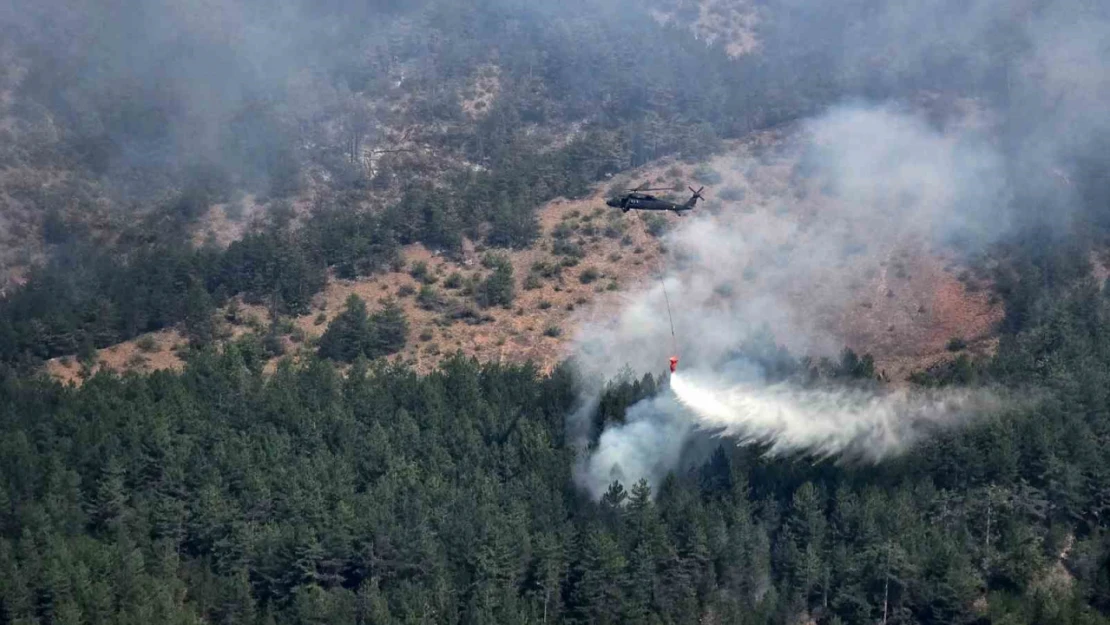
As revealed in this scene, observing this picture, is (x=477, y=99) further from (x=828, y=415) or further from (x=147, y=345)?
(x=828, y=415)

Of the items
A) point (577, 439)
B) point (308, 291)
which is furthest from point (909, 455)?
point (308, 291)

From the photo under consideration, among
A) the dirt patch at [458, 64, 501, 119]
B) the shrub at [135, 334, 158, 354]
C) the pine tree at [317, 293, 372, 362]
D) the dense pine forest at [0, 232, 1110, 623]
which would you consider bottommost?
the dense pine forest at [0, 232, 1110, 623]

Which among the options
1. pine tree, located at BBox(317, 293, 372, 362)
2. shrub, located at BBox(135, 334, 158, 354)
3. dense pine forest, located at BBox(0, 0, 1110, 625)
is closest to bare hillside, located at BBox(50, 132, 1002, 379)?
shrub, located at BBox(135, 334, 158, 354)

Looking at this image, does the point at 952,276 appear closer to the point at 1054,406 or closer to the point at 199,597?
the point at 1054,406

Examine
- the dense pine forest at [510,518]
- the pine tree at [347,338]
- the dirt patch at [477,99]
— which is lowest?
the dense pine forest at [510,518]

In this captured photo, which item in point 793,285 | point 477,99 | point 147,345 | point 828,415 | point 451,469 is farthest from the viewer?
point 477,99

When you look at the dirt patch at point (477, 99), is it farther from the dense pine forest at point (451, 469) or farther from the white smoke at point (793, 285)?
the white smoke at point (793, 285)

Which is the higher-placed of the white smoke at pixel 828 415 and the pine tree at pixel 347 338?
the pine tree at pixel 347 338

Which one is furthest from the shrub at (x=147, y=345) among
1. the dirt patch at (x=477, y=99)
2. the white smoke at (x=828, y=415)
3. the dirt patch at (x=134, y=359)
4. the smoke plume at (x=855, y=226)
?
the dirt patch at (x=477, y=99)

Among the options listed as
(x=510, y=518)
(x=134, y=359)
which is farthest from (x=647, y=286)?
(x=510, y=518)

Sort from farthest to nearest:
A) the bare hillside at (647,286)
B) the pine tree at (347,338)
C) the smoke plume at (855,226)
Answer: the bare hillside at (647,286) < the pine tree at (347,338) < the smoke plume at (855,226)

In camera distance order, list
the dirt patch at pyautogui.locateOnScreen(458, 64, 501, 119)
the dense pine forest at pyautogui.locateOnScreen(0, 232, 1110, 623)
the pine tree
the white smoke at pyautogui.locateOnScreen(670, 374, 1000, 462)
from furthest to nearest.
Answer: the dirt patch at pyautogui.locateOnScreen(458, 64, 501, 119), the pine tree, the white smoke at pyautogui.locateOnScreen(670, 374, 1000, 462), the dense pine forest at pyautogui.locateOnScreen(0, 232, 1110, 623)

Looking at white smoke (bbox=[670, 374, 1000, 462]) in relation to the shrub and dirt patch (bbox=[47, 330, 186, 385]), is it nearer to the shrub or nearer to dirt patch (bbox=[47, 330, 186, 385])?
dirt patch (bbox=[47, 330, 186, 385])
